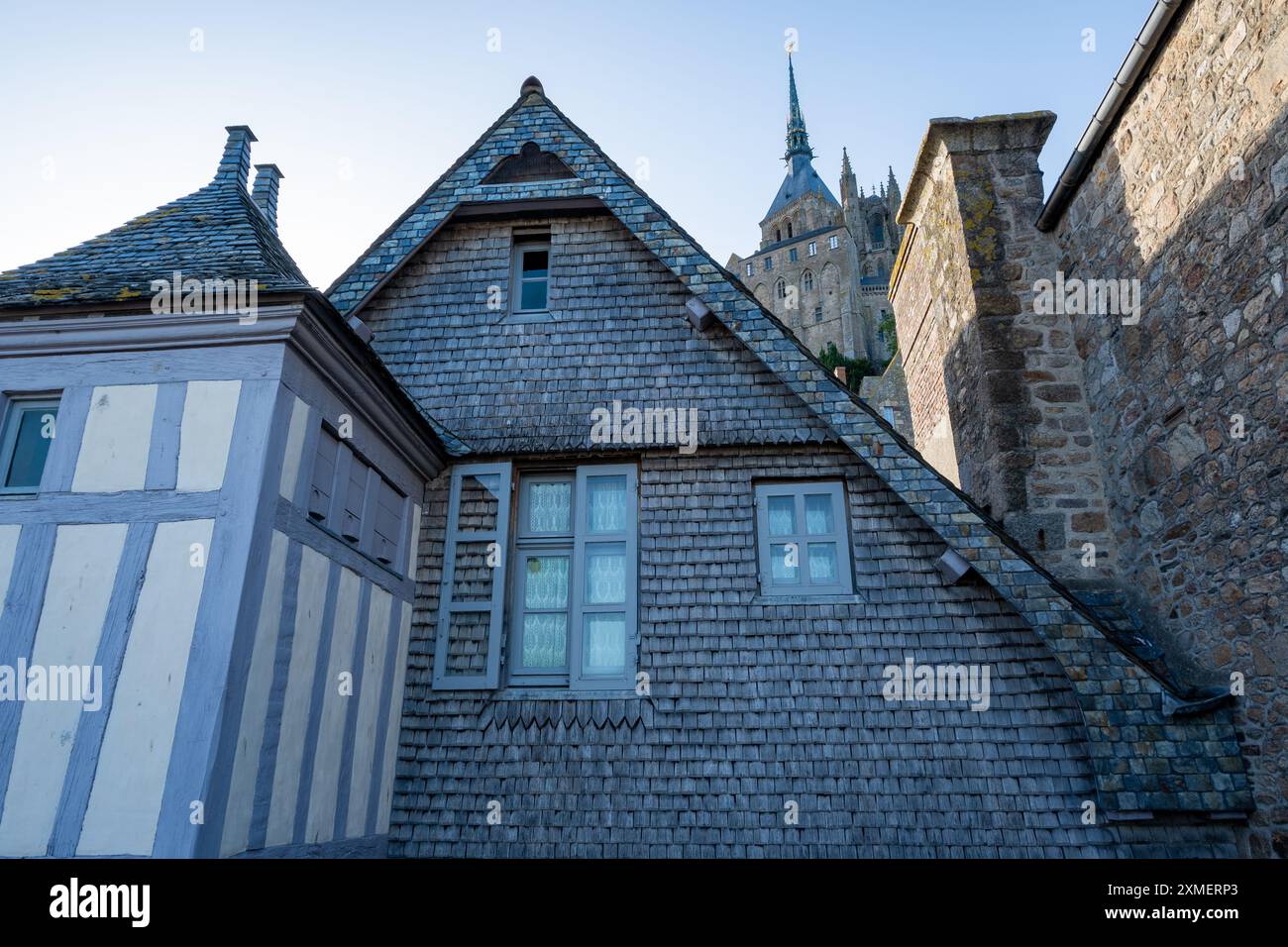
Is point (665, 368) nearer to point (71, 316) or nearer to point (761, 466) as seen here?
point (761, 466)

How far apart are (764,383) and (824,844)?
337 cm

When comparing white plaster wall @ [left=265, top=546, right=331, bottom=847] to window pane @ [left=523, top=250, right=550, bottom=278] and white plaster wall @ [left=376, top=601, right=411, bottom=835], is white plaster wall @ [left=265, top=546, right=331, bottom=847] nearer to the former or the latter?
white plaster wall @ [left=376, top=601, right=411, bottom=835]

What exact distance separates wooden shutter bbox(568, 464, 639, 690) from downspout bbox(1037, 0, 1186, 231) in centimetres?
447

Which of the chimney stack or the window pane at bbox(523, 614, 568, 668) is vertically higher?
the chimney stack

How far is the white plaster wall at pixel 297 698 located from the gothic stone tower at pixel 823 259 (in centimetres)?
6765

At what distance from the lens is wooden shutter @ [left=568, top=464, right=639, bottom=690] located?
5.89m

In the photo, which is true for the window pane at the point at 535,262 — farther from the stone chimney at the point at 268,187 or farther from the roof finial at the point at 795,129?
the roof finial at the point at 795,129

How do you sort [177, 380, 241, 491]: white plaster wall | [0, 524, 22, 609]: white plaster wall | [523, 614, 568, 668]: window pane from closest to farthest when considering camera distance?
1. [0, 524, 22, 609]: white plaster wall
2. [177, 380, 241, 491]: white plaster wall
3. [523, 614, 568, 668]: window pane

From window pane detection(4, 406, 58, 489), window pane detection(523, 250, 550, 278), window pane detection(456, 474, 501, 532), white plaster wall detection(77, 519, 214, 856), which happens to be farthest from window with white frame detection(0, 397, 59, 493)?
window pane detection(523, 250, 550, 278)

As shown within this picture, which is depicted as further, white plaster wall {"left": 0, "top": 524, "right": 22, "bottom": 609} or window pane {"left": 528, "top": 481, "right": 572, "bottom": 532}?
window pane {"left": 528, "top": 481, "right": 572, "bottom": 532}

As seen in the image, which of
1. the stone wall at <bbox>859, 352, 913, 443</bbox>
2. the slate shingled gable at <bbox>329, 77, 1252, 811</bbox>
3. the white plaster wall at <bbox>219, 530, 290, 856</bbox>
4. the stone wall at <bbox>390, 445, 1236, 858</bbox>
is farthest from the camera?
the stone wall at <bbox>859, 352, 913, 443</bbox>

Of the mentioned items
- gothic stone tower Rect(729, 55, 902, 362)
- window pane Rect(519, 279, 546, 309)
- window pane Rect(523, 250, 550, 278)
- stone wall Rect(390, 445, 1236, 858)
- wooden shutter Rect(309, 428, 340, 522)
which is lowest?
stone wall Rect(390, 445, 1236, 858)

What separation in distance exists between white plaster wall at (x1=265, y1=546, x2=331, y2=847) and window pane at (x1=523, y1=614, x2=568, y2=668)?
169 cm
